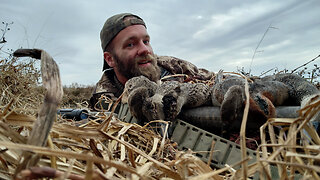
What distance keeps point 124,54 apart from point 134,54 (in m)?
0.17

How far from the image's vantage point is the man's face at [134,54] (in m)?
3.27

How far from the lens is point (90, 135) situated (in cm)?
73

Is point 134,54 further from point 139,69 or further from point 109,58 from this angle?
point 109,58

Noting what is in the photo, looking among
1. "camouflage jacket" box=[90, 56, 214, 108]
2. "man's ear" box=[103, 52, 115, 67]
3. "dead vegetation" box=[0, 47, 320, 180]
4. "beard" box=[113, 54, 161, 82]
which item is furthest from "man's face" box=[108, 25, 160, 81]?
"dead vegetation" box=[0, 47, 320, 180]

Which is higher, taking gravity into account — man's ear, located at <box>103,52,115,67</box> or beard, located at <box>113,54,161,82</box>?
man's ear, located at <box>103,52,115,67</box>

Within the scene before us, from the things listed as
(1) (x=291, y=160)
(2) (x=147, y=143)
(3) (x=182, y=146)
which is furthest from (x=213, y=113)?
(1) (x=291, y=160)

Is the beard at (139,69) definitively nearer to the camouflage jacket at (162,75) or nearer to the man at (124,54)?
the man at (124,54)

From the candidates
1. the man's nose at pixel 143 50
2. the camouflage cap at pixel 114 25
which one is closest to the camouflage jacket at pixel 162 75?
the camouflage cap at pixel 114 25

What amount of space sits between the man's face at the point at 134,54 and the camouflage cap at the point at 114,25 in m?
0.06

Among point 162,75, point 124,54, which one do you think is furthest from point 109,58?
point 162,75

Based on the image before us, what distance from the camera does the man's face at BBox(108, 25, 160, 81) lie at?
327cm

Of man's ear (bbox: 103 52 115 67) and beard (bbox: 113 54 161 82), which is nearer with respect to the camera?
beard (bbox: 113 54 161 82)

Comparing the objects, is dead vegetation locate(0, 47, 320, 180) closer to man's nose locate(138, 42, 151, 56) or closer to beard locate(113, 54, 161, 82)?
beard locate(113, 54, 161, 82)

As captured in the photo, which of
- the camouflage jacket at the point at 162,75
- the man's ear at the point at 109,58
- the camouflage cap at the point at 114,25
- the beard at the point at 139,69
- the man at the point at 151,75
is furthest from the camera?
the man's ear at the point at 109,58
